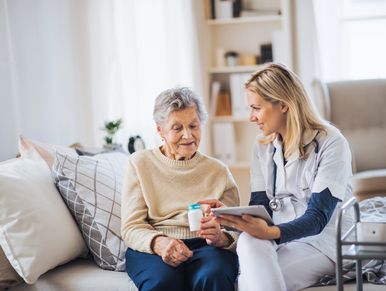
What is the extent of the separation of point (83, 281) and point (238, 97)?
249 centimetres

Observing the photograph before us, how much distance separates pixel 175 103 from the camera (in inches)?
90.8

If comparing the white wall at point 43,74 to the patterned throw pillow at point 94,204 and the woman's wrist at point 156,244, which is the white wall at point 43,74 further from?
the woman's wrist at point 156,244

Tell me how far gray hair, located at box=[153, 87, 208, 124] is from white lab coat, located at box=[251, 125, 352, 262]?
26cm

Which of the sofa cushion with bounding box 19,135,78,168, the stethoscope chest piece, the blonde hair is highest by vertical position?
the blonde hair

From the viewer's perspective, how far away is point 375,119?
393cm

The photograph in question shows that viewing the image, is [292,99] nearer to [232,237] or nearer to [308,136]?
[308,136]

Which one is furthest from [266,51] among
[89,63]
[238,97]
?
[89,63]

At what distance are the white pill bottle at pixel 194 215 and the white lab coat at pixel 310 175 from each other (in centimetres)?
32

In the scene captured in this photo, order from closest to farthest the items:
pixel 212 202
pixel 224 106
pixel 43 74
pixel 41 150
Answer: pixel 212 202 → pixel 41 150 → pixel 43 74 → pixel 224 106

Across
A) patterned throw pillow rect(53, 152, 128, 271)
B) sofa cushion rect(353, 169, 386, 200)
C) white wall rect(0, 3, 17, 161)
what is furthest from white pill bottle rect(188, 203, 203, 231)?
sofa cushion rect(353, 169, 386, 200)

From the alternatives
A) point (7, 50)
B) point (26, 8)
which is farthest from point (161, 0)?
point (7, 50)

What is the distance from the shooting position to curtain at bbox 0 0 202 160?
9.50 ft

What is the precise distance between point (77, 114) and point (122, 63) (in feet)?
1.50

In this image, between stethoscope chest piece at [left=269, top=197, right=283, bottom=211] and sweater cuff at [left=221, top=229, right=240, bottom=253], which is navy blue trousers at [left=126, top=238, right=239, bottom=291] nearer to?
sweater cuff at [left=221, top=229, right=240, bottom=253]
